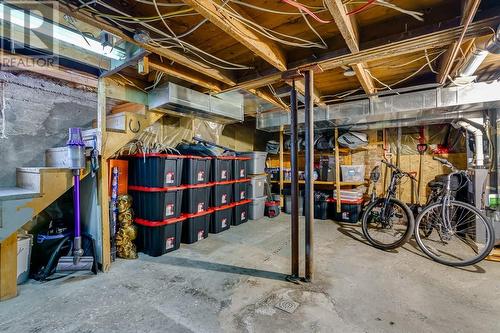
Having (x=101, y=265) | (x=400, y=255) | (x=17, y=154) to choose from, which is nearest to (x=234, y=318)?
(x=101, y=265)

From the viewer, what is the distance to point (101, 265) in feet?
7.51

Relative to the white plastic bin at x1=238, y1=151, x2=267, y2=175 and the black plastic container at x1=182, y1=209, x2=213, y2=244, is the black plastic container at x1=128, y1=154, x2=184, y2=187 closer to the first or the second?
the black plastic container at x1=182, y1=209, x2=213, y2=244

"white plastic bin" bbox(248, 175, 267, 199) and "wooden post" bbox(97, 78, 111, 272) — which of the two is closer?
"wooden post" bbox(97, 78, 111, 272)

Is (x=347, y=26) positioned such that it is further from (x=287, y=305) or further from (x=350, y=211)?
(x=350, y=211)

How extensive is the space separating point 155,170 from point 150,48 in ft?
4.57

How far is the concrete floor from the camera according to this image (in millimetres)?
1549

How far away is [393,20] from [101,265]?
352 centimetres

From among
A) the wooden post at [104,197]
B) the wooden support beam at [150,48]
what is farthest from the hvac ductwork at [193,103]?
the wooden post at [104,197]

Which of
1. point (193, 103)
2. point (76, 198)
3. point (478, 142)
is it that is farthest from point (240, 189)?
point (478, 142)

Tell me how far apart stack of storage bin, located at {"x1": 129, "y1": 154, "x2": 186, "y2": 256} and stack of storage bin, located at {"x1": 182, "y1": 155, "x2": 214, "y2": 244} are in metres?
0.21

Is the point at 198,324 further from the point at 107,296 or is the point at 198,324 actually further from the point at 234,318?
the point at 107,296

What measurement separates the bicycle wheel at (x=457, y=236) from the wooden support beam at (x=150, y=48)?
2.95 metres

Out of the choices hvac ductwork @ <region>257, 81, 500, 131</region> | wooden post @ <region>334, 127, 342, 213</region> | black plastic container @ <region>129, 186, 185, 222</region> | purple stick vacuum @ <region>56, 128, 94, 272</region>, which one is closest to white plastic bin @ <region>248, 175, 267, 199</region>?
hvac ductwork @ <region>257, 81, 500, 131</region>

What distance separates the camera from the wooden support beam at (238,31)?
1427mm
